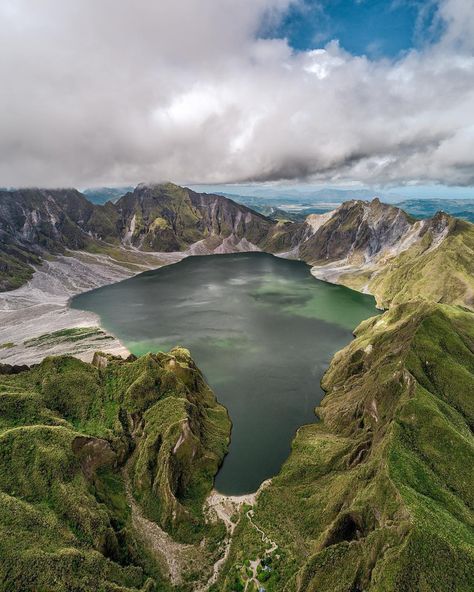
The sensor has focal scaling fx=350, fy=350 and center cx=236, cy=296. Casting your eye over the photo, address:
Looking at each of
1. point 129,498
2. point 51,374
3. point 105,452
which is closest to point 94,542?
point 129,498

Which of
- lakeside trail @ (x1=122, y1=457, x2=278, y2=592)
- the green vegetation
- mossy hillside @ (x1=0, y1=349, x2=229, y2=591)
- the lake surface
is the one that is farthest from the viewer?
the green vegetation

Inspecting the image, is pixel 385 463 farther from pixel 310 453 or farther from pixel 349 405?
pixel 349 405

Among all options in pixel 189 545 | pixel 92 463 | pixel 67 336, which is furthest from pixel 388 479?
pixel 67 336

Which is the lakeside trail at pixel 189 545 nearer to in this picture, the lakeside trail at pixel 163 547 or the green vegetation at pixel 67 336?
the lakeside trail at pixel 163 547

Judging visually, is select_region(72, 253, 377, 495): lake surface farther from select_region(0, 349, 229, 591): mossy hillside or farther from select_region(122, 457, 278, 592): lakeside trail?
select_region(0, 349, 229, 591): mossy hillside

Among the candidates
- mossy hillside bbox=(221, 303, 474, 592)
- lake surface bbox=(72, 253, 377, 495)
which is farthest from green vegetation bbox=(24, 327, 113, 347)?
mossy hillside bbox=(221, 303, 474, 592)

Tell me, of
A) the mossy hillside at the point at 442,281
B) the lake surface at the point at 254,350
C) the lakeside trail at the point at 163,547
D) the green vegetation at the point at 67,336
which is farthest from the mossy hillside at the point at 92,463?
the mossy hillside at the point at 442,281

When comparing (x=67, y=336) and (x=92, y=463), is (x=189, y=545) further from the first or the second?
(x=67, y=336)

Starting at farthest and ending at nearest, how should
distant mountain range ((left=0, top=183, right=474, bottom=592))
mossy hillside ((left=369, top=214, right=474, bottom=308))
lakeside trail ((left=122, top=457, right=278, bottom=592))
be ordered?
mossy hillside ((left=369, top=214, right=474, bottom=308)), lakeside trail ((left=122, top=457, right=278, bottom=592)), distant mountain range ((left=0, top=183, right=474, bottom=592))
